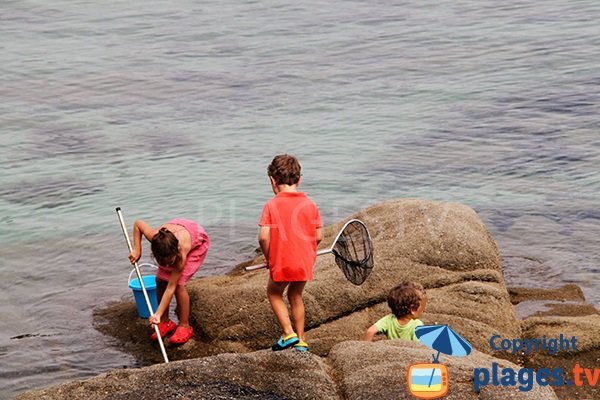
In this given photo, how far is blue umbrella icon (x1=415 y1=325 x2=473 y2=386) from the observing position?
7.55 meters

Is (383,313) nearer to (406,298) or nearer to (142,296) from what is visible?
(406,298)

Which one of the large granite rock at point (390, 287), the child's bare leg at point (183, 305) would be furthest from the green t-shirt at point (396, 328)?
the child's bare leg at point (183, 305)

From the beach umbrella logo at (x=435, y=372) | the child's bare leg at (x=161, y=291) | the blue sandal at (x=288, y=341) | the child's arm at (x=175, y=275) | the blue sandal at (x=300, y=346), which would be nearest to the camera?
the beach umbrella logo at (x=435, y=372)

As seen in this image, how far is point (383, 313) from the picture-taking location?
384 inches

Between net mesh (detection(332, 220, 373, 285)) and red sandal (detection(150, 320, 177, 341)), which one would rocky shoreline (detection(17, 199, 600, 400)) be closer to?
red sandal (detection(150, 320, 177, 341))

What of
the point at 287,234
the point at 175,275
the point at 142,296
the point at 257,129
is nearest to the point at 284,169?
the point at 287,234

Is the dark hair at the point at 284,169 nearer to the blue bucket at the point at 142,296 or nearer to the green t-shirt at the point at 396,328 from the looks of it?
the green t-shirt at the point at 396,328

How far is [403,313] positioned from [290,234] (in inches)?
46.1

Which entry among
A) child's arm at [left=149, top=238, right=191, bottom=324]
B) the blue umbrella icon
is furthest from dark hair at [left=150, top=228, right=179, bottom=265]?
the blue umbrella icon

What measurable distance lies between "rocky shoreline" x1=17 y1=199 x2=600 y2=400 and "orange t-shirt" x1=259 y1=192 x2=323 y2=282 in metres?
0.71

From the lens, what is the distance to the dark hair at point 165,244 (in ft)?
29.8

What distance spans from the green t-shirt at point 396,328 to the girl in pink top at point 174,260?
197 centimetres

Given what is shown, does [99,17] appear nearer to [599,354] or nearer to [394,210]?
[394,210]

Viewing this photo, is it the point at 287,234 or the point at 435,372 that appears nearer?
the point at 435,372
